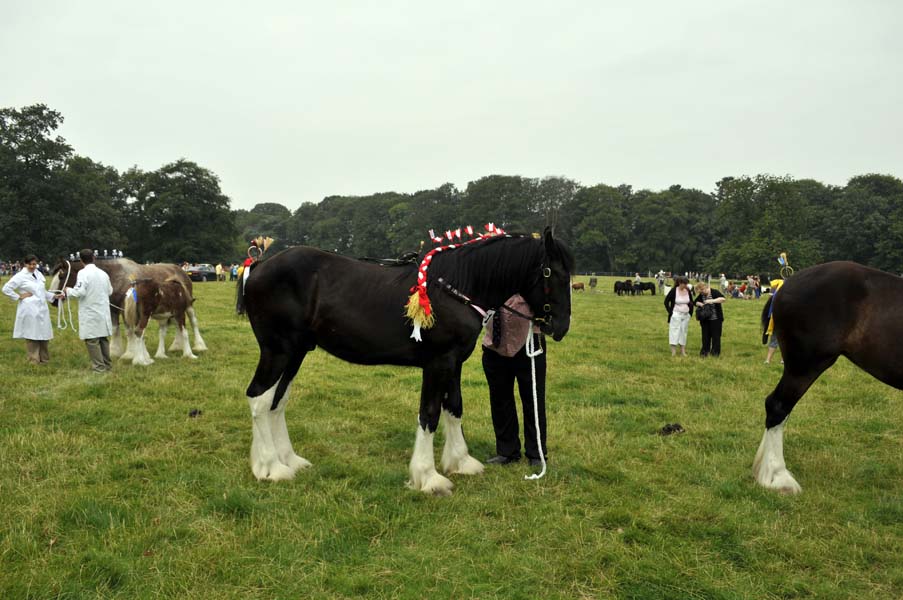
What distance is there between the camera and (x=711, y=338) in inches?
543

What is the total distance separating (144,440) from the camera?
654 centimetres

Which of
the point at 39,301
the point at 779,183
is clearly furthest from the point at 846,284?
the point at 779,183

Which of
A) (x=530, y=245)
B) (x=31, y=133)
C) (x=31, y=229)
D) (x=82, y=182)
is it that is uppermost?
(x=31, y=133)

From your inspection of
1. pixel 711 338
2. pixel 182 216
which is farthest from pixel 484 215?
pixel 711 338

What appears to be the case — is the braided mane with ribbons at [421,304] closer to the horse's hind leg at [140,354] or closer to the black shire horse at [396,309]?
the black shire horse at [396,309]

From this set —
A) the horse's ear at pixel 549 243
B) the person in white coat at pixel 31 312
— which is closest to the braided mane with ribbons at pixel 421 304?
the horse's ear at pixel 549 243

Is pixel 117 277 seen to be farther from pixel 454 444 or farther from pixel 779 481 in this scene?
pixel 779 481

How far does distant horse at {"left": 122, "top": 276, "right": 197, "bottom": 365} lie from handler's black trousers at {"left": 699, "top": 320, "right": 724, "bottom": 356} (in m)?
12.2

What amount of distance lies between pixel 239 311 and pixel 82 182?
189ft

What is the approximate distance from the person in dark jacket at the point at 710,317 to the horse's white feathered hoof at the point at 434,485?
1029cm

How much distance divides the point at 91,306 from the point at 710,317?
44.0 feet

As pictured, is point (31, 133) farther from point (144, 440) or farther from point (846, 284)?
point (846, 284)

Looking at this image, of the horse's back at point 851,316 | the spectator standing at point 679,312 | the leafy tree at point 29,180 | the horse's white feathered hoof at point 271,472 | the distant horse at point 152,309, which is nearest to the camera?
the horse's back at point 851,316

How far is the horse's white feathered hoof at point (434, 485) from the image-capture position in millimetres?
5191
